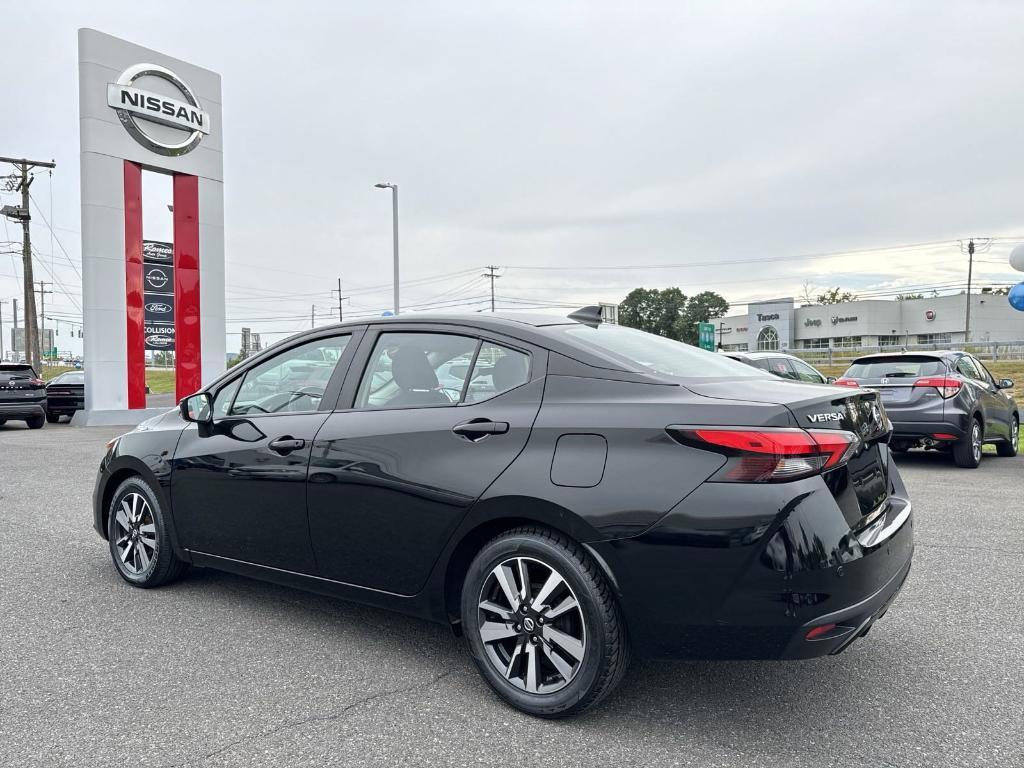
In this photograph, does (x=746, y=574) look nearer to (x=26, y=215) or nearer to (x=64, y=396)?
(x=64, y=396)

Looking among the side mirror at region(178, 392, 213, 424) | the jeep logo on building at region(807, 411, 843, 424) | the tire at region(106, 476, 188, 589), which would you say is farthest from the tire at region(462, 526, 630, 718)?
the tire at region(106, 476, 188, 589)

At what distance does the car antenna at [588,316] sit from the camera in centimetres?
373

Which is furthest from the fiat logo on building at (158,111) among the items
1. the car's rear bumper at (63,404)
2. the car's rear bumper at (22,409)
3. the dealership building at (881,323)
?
the dealership building at (881,323)

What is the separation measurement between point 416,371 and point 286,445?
754 millimetres

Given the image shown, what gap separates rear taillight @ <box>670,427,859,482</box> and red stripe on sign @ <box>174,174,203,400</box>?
1994 centimetres

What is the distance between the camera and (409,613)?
3332 mm

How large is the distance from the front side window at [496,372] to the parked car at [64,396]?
20.1 m

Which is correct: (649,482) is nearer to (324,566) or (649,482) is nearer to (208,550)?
A: (324,566)

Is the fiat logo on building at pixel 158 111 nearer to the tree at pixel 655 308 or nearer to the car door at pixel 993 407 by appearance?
the car door at pixel 993 407

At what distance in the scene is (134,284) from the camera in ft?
63.8

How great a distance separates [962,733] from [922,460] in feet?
29.4

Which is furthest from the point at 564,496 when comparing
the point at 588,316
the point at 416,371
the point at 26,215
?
the point at 26,215

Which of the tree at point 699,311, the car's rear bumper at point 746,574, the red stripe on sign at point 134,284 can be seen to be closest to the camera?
the car's rear bumper at point 746,574

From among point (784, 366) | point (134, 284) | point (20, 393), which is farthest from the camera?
point (134, 284)
